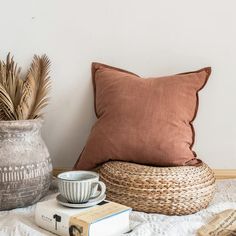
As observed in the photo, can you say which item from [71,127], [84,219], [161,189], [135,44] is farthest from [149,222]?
[135,44]

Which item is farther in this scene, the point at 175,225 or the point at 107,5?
the point at 107,5

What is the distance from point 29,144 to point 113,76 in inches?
14.5

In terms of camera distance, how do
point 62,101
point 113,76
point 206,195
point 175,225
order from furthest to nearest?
point 62,101 → point 113,76 → point 206,195 → point 175,225

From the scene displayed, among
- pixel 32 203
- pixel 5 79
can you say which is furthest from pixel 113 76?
pixel 32 203

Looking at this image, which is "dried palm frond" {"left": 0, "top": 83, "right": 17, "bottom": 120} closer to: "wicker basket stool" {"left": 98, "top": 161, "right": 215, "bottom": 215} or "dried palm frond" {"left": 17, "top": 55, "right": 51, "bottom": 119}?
"dried palm frond" {"left": 17, "top": 55, "right": 51, "bottom": 119}

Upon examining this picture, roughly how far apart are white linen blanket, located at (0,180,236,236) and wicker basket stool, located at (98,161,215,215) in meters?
0.03

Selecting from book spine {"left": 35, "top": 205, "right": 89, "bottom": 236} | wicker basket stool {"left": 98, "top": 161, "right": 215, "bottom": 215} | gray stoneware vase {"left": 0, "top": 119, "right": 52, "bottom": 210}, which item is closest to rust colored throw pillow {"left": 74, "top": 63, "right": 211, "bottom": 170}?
wicker basket stool {"left": 98, "top": 161, "right": 215, "bottom": 215}

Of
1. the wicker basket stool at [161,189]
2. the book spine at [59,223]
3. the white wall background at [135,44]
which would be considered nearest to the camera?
the book spine at [59,223]

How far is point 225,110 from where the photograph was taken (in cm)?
135

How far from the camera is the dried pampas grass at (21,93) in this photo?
45.6 inches

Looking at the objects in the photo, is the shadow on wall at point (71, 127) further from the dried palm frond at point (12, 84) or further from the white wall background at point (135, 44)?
the dried palm frond at point (12, 84)

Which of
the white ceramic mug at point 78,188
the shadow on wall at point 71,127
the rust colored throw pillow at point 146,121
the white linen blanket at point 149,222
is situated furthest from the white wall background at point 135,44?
the white ceramic mug at point 78,188

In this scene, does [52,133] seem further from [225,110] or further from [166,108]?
[225,110]

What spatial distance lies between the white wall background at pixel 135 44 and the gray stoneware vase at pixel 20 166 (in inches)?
11.4
